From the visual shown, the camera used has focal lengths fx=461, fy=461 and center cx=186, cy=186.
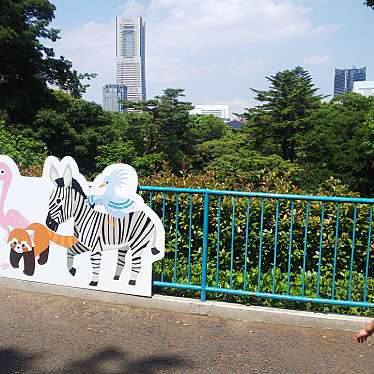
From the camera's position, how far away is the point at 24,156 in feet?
29.5

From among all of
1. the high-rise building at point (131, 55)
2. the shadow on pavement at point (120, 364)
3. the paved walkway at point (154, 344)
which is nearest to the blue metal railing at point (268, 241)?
the paved walkway at point (154, 344)

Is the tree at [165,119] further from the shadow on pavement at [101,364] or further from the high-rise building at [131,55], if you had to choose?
the high-rise building at [131,55]

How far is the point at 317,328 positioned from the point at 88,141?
33933mm

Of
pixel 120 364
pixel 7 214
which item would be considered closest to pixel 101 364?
pixel 120 364

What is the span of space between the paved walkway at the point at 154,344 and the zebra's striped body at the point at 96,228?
1.54 feet

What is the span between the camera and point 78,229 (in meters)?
4.50

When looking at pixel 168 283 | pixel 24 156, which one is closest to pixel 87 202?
Answer: pixel 168 283

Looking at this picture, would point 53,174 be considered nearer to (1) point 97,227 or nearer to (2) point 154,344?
(1) point 97,227

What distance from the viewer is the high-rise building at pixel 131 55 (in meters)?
144

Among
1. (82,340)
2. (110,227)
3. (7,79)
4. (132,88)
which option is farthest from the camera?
(132,88)

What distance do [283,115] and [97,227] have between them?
38.3 metres

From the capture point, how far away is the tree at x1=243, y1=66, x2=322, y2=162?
4056cm

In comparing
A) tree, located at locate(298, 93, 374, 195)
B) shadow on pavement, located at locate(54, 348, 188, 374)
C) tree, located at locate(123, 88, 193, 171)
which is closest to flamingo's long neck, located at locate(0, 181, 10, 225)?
shadow on pavement, located at locate(54, 348, 188, 374)

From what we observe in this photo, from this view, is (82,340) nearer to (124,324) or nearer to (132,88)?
(124,324)
